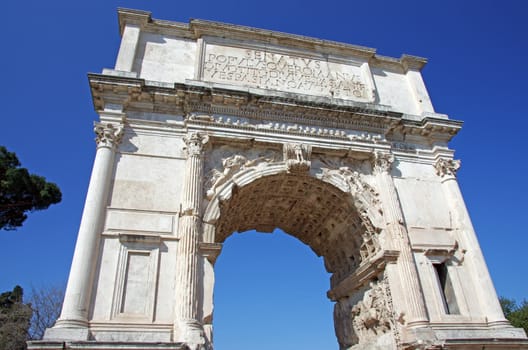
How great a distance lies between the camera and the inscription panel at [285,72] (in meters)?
10.9

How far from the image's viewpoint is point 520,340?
791cm

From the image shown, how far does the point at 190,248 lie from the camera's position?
7.73 metres

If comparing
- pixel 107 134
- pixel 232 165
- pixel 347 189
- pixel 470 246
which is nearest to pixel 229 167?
pixel 232 165

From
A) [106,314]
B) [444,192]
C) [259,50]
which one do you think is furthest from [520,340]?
[259,50]

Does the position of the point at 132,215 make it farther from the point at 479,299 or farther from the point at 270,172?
the point at 479,299

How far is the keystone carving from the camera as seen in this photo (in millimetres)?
9539

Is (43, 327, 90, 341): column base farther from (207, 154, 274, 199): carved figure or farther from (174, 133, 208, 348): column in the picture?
(207, 154, 274, 199): carved figure

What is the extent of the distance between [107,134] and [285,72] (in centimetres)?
540

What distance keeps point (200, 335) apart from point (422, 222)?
6157 mm

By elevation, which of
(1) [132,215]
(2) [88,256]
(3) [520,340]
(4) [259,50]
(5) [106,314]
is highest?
(4) [259,50]

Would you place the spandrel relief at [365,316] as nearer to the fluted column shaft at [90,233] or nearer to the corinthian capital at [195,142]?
the corinthian capital at [195,142]

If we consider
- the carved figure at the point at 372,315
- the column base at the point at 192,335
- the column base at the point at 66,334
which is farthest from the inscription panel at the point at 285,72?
the column base at the point at 66,334

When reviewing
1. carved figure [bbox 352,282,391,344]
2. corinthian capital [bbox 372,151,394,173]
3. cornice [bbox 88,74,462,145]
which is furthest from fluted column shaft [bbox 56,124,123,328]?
corinthian capital [bbox 372,151,394,173]

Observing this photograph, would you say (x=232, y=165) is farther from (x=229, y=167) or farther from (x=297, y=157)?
(x=297, y=157)
